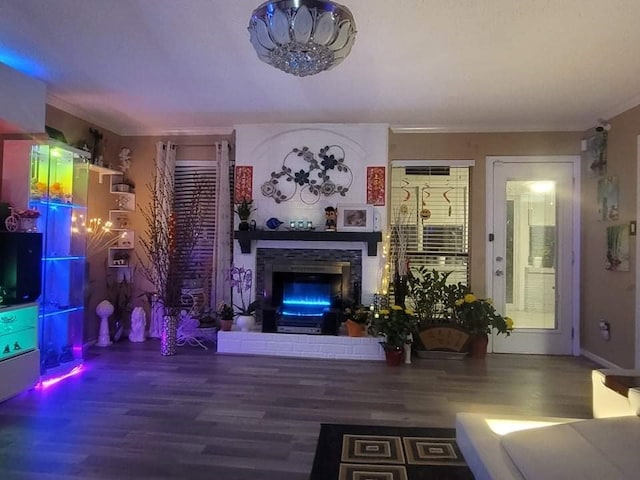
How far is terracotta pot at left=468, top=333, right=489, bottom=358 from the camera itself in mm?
4555

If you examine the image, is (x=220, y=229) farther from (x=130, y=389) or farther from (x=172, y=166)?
(x=130, y=389)

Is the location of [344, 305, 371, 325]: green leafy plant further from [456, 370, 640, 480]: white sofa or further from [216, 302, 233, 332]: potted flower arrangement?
[456, 370, 640, 480]: white sofa

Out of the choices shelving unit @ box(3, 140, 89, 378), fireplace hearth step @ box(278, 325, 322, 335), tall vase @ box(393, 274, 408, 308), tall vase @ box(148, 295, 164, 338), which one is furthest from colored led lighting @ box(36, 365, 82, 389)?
tall vase @ box(393, 274, 408, 308)

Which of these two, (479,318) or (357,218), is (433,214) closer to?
(357,218)

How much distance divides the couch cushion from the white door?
3.28m

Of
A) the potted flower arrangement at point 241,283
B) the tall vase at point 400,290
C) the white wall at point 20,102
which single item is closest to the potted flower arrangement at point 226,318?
the potted flower arrangement at point 241,283

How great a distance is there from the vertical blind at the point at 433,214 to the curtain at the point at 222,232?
77.4 inches

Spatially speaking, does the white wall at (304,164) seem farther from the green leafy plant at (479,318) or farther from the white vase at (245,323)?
the green leafy plant at (479,318)

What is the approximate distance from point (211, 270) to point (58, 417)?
8.19 ft

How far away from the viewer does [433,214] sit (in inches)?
201

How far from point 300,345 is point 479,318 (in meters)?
1.89

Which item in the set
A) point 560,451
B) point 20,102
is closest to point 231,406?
point 560,451

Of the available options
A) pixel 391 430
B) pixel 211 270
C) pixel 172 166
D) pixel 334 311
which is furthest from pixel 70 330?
pixel 391 430

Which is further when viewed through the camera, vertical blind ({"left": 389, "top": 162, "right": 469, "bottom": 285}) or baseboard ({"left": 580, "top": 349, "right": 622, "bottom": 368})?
vertical blind ({"left": 389, "top": 162, "right": 469, "bottom": 285})
